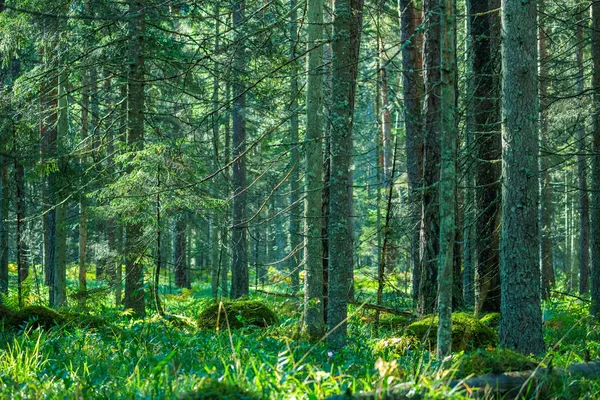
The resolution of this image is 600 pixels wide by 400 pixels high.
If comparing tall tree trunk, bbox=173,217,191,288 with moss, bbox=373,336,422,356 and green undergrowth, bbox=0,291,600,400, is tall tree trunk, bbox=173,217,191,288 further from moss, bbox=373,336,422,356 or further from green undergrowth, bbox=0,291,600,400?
moss, bbox=373,336,422,356

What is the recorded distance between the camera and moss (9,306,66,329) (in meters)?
7.81

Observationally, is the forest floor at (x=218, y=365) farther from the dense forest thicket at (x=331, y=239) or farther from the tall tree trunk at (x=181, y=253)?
the tall tree trunk at (x=181, y=253)

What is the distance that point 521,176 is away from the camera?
7129 mm

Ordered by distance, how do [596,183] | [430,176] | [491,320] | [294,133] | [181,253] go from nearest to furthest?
[491,320] < [430,176] < [596,183] < [294,133] < [181,253]

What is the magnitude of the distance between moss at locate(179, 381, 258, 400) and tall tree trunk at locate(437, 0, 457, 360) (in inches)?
97.1

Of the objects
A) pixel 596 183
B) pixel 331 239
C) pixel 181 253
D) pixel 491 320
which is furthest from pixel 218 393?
pixel 181 253

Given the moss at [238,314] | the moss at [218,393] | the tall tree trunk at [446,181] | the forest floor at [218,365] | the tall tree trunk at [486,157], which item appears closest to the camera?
the moss at [218,393]

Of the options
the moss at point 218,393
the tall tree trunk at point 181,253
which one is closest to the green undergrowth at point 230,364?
the moss at point 218,393

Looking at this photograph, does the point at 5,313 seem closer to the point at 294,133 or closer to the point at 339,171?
the point at 339,171

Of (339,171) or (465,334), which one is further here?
(465,334)

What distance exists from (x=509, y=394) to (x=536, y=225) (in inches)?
132

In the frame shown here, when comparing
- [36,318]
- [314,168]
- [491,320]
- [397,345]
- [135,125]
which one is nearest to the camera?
[397,345]

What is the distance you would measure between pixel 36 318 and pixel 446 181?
559 centimetres

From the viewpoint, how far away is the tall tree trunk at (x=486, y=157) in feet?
34.7
